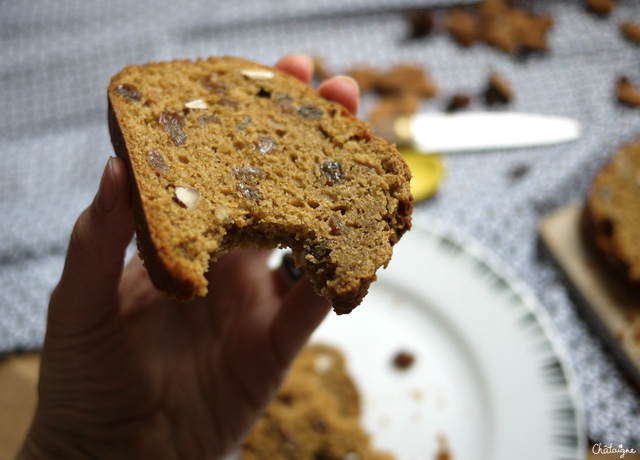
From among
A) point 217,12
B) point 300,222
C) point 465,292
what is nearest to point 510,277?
point 465,292

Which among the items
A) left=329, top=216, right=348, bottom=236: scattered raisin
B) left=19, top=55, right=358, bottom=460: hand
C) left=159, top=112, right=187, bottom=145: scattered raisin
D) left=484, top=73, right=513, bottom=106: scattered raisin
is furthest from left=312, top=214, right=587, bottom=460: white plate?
left=159, top=112, right=187, bottom=145: scattered raisin

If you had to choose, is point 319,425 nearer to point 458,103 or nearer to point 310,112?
point 310,112

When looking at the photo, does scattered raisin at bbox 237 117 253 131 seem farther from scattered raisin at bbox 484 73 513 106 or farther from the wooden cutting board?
scattered raisin at bbox 484 73 513 106

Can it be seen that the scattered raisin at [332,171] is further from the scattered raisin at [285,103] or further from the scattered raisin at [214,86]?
the scattered raisin at [214,86]

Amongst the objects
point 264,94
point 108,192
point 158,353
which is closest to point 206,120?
point 264,94

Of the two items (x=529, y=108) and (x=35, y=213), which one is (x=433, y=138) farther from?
(x=35, y=213)

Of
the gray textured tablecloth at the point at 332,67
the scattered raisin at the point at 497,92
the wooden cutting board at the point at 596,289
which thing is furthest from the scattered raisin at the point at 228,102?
the scattered raisin at the point at 497,92

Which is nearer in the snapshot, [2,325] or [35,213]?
[2,325]
